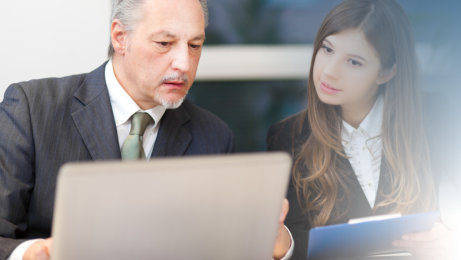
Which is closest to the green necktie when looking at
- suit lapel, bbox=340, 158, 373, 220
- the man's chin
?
the man's chin

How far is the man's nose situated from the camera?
1.79m

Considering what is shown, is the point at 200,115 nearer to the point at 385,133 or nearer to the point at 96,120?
the point at 96,120

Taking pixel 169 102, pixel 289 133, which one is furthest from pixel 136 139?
pixel 289 133

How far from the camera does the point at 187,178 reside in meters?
1.03

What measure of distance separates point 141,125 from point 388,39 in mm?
971

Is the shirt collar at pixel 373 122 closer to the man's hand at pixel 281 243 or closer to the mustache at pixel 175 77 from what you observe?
the man's hand at pixel 281 243

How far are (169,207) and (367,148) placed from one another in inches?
45.7

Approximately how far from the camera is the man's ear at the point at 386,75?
6.39ft

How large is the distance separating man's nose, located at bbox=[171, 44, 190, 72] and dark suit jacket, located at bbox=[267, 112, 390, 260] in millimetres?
497

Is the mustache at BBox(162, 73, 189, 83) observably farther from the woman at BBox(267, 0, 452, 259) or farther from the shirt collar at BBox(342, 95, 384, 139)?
the shirt collar at BBox(342, 95, 384, 139)

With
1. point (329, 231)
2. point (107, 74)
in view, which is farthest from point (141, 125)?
point (329, 231)

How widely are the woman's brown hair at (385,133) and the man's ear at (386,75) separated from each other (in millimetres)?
12

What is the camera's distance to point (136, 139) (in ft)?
6.16

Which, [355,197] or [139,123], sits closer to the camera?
[139,123]
